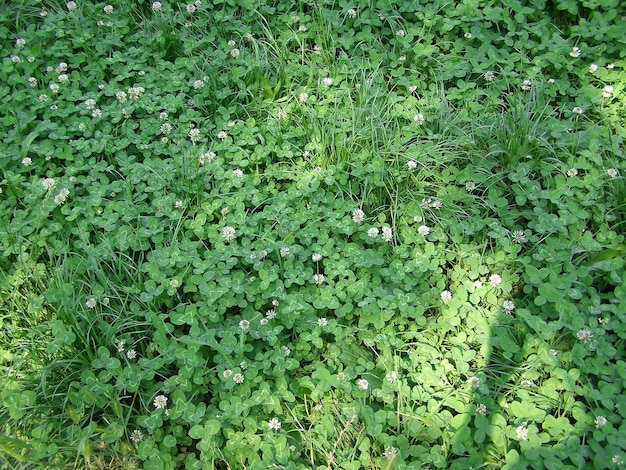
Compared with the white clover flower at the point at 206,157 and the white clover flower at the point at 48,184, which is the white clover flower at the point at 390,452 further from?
the white clover flower at the point at 48,184

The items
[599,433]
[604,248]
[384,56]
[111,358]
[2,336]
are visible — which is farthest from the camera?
[384,56]

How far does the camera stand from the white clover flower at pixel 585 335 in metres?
2.60

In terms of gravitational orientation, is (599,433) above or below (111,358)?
below

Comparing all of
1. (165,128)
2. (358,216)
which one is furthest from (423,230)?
(165,128)

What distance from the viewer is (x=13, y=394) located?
2.38 metres

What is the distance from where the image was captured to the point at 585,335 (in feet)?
8.52

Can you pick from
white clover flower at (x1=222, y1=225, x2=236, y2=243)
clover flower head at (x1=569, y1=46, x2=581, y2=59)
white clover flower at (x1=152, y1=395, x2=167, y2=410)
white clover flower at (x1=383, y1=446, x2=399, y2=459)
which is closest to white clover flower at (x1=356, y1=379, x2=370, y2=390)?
white clover flower at (x1=383, y1=446, x2=399, y2=459)

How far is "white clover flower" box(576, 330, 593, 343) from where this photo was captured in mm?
2596

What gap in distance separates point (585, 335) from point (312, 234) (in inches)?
54.9

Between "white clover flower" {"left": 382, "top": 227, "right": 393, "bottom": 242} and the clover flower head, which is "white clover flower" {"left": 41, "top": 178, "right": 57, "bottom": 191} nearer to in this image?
"white clover flower" {"left": 382, "top": 227, "right": 393, "bottom": 242}

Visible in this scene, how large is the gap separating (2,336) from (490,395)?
7.67 feet

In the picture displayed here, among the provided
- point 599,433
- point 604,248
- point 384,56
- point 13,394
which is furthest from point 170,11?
point 599,433

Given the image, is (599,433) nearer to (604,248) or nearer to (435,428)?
(435,428)

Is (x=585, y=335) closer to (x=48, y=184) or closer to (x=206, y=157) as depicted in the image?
(x=206, y=157)
